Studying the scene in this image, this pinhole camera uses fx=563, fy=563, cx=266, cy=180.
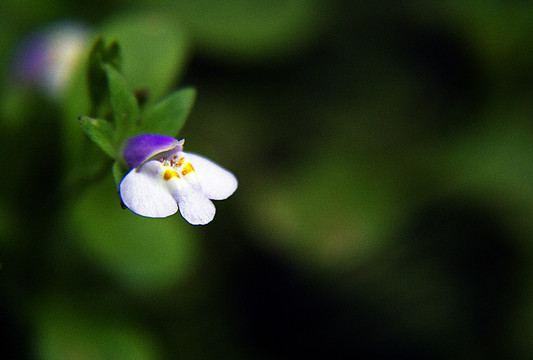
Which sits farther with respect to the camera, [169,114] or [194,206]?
[169,114]

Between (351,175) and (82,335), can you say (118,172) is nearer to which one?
(82,335)

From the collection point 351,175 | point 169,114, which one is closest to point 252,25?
point 351,175

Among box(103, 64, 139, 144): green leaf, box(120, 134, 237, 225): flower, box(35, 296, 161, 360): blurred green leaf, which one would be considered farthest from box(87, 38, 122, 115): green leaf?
box(35, 296, 161, 360): blurred green leaf

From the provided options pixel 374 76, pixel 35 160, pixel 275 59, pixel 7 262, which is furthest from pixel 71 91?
pixel 374 76

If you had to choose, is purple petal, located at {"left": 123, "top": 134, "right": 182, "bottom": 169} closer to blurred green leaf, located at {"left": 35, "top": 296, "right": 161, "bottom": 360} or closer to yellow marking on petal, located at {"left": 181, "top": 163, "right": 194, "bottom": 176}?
yellow marking on petal, located at {"left": 181, "top": 163, "right": 194, "bottom": 176}

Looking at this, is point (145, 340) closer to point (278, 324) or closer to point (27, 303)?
point (27, 303)
